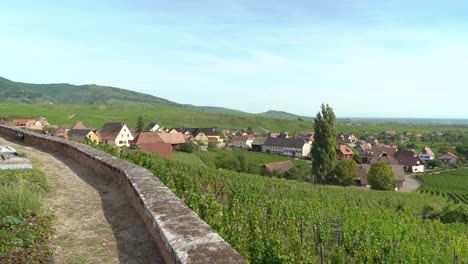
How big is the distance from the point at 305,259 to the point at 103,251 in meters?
5.75

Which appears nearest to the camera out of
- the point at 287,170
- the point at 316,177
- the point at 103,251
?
the point at 103,251

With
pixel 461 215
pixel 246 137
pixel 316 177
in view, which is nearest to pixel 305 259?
pixel 461 215

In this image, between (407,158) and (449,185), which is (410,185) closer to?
(449,185)

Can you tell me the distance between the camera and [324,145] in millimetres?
48969

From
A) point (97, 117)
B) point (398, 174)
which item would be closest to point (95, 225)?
point (398, 174)

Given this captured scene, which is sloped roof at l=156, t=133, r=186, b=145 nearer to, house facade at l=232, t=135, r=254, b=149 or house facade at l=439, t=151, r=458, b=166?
house facade at l=232, t=135, r=254, b=149

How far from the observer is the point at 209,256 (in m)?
3.40

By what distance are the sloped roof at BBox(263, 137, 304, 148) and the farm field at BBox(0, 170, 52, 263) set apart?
98129 mm

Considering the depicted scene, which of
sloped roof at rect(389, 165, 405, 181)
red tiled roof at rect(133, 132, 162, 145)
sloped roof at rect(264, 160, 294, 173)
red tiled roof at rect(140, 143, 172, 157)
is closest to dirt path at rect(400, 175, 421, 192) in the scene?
sloped roof at rect(389, 165, 405, 181)

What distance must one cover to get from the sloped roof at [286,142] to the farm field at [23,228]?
Result: 322 feet

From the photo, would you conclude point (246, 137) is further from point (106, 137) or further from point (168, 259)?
point (168, 259)

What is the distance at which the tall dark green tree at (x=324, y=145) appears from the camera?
48844 mm

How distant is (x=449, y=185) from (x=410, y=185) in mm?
7089

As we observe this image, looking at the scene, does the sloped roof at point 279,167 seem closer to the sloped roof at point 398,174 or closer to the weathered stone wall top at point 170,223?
the sloped roof at point 398,174
